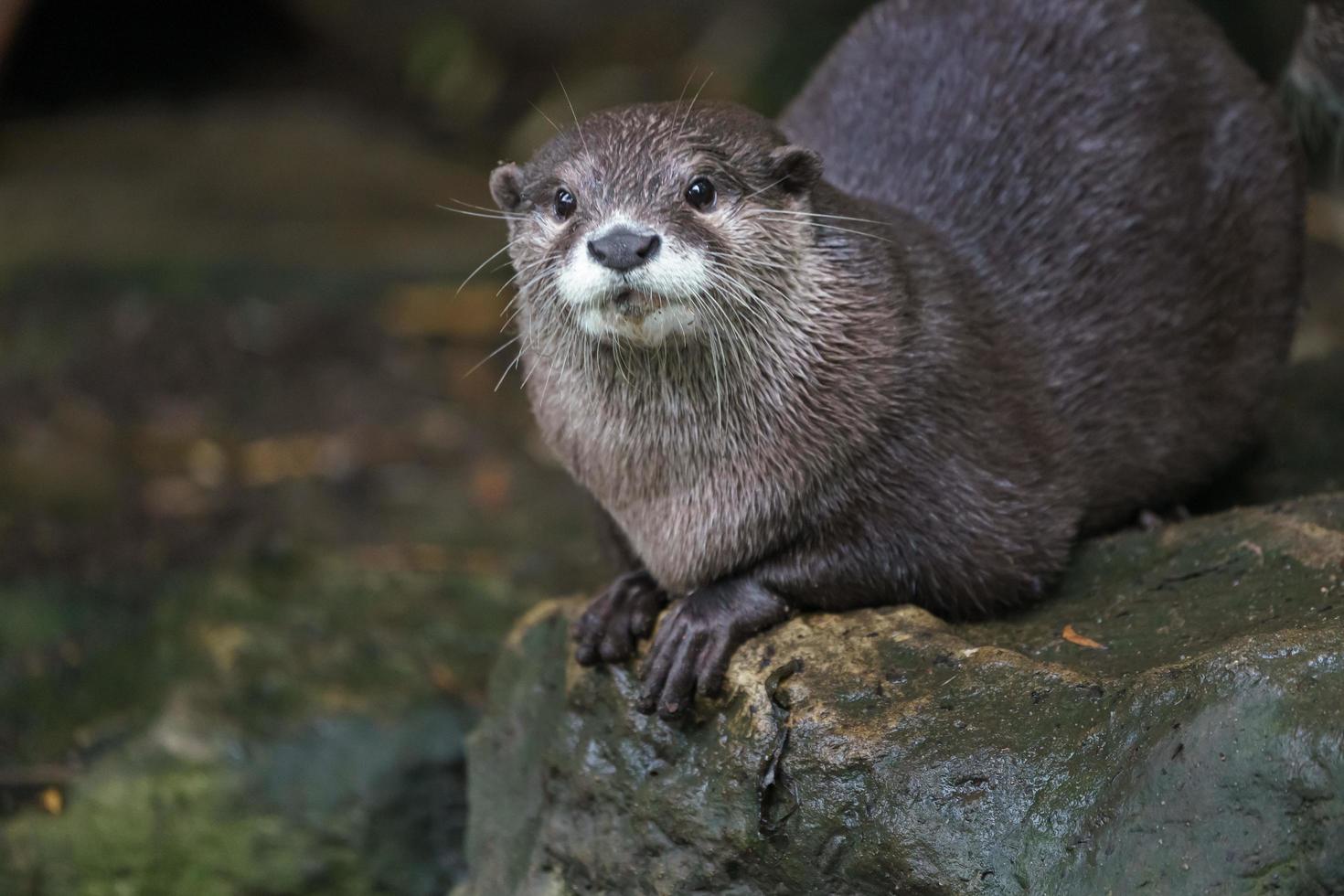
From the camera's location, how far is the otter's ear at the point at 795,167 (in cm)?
258

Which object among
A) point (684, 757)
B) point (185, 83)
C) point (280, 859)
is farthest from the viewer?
point (185, 83)

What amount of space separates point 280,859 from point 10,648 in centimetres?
124

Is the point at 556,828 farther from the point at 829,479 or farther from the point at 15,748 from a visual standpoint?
the point at 15,748

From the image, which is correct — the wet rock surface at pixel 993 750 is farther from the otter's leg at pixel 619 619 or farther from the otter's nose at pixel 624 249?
the otter's nose at pixel 624 249

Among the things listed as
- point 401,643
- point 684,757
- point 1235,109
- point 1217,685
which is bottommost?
point 401,643

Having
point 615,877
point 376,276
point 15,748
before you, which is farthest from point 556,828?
point 376,276

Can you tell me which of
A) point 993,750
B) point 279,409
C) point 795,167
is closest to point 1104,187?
point 795,167

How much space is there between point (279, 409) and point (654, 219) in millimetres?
3637

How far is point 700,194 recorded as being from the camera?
250 cm

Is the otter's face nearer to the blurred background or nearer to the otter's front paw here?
the otter's front paw

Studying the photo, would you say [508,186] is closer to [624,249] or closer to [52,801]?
[624,249]

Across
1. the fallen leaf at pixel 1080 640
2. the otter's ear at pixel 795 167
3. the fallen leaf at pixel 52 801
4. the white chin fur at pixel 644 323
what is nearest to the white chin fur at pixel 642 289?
the white chin fur at pixel 644 323

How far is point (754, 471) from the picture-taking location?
→ 2629 millimetres

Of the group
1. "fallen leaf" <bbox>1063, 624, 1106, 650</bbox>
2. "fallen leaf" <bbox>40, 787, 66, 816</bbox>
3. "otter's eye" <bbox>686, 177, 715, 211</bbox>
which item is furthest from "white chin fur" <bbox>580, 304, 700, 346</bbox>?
"fallen leaf" <bbox>40, 787, 66, 816</bbox>
